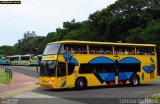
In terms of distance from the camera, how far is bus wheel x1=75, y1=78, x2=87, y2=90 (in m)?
26.3

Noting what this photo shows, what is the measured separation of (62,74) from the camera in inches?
1009

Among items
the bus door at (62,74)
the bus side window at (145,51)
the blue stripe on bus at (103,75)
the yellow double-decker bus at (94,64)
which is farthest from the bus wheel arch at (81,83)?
the bus side window at (145,51)

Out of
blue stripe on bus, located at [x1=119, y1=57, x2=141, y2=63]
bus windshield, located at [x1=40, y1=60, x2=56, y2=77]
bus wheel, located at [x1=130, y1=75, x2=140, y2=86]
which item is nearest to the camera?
bus windshield, located at [x1=40, y1=60, x2=56, y2=77]

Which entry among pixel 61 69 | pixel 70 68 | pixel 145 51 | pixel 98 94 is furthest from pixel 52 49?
pixel 145 51

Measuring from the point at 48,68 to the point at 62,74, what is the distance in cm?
108

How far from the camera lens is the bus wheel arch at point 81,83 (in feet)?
86.4

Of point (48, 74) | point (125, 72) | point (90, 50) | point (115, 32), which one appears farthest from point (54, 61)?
point (115, 32)

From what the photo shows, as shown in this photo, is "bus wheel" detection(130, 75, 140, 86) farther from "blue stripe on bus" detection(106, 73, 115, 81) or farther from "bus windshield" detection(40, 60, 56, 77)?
"bus windshield" detection(40, 60, 56, 77)

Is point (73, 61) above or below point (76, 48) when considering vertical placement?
below

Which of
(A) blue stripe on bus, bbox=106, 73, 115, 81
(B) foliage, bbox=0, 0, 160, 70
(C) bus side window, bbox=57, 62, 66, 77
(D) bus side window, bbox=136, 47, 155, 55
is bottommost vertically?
(A) blue stripe on bus, bbox=106, 73, 115, 81

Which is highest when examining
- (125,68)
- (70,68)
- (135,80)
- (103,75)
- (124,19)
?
(124,19)

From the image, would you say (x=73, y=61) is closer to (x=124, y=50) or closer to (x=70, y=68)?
(x=70, y=68)

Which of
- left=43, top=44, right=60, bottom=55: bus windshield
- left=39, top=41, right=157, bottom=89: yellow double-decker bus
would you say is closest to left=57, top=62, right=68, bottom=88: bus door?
left=39, top=41, right=157, bottom=89: yellow double-decker bus

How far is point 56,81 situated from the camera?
83.0 feet
